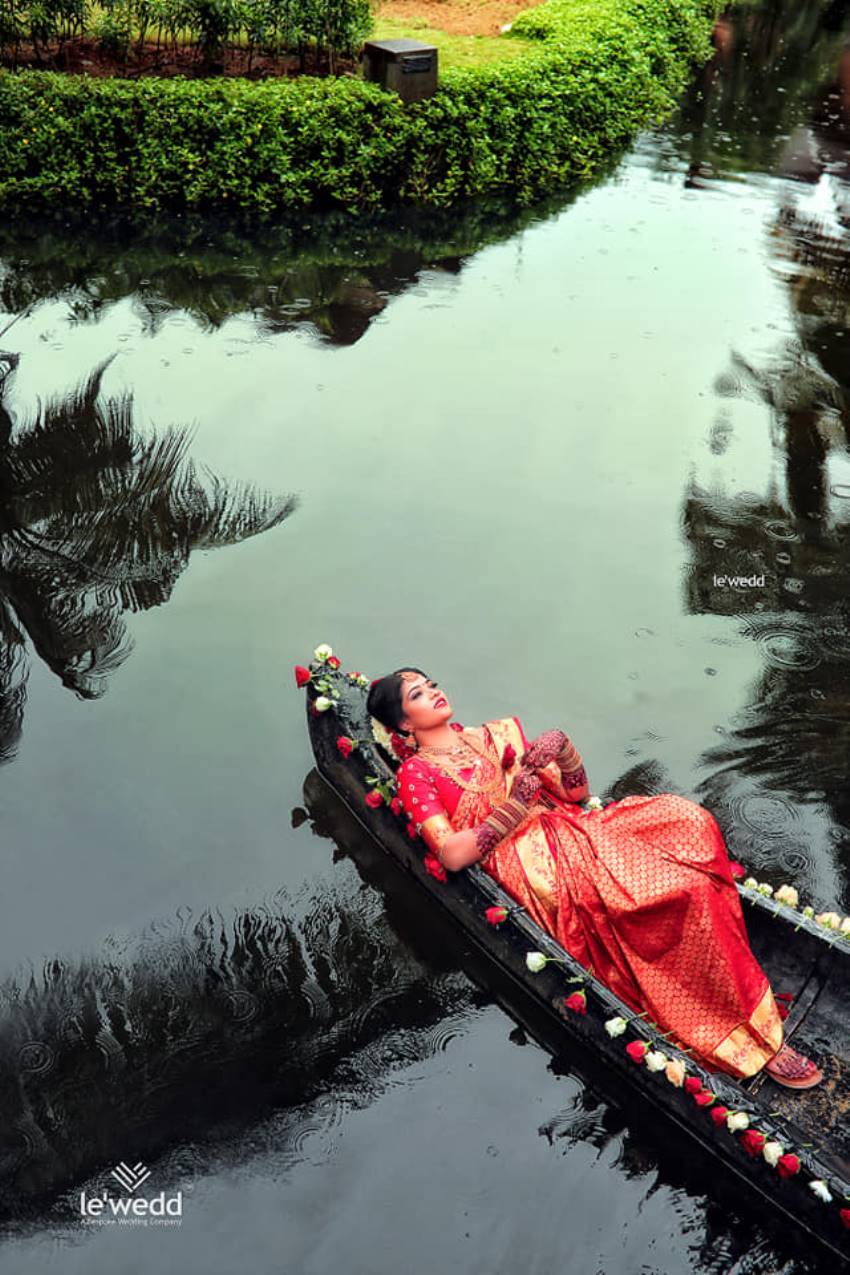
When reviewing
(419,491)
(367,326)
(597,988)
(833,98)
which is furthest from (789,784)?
(833,98)

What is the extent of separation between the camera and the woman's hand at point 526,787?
4986 millimetres

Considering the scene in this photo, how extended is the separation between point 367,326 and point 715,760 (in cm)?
587

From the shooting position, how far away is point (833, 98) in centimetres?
1836

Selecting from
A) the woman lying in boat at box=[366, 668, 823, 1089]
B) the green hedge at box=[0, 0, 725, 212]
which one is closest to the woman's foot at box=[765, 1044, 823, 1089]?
the woman lying in boat at box=[366, 668, 823, 1089]

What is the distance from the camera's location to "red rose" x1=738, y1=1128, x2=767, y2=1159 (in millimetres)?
3957

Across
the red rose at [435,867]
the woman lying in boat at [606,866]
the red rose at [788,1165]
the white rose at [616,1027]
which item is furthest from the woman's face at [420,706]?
the red rose at [788,1165]

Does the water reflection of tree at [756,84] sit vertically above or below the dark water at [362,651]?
above

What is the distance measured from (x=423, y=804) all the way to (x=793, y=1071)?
1.77 metres

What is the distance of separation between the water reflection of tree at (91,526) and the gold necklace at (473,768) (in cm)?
251

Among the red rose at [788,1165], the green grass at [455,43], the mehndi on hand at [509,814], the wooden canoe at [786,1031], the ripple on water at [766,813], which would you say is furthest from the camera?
the green grass at [455,43]

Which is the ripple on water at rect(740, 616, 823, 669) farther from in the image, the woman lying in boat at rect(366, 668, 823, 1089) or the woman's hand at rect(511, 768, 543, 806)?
the woman's hand at rect(511, 768, 543, 806)

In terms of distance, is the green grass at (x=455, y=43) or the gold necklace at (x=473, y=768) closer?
the gold necklace at (x=473, y=768)

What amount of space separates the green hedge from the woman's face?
9038 millimetres

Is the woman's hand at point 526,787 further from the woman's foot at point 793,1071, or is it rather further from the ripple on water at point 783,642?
the ripple on water at point 783,642
